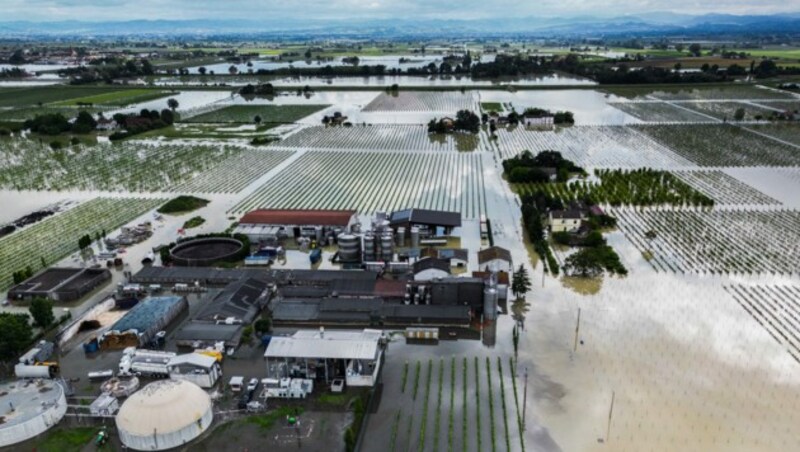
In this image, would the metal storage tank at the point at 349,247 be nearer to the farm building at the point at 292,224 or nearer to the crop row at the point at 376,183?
the farm building at the point at 292,224

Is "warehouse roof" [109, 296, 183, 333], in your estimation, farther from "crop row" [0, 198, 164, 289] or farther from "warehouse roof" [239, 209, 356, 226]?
"warehouse roof" [239, 209, 356, 226]

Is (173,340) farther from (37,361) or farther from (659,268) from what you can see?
(659,268)

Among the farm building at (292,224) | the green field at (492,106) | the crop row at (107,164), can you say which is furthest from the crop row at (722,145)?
the crop row at (107,164)

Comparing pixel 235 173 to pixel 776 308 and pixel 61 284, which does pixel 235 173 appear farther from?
pixel 776 308

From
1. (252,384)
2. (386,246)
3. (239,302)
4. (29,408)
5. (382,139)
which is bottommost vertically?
(252,384)

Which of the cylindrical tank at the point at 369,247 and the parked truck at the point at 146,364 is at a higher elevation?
the cylindrical tank at the point at 369,247

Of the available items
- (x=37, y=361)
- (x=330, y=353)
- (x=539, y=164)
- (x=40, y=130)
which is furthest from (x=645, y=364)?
(x=40, y=130)

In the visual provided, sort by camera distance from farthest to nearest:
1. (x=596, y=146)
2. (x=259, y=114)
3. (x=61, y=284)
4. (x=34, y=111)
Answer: (x=34, y=111) < (x=259, y=114) < (x=596, y=146) < (x=61, y=284)

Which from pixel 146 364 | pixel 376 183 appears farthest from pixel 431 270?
pixel 376 183
